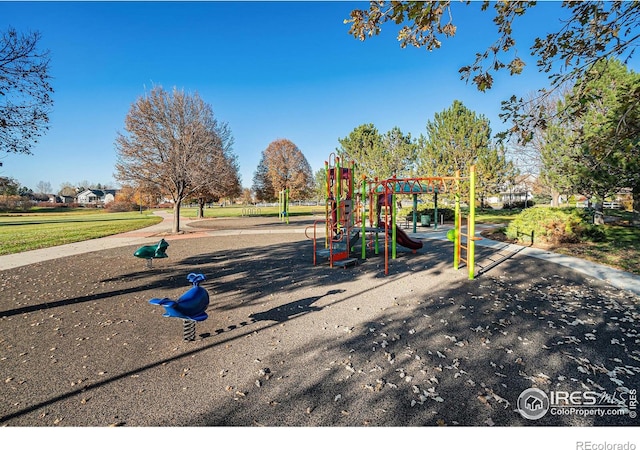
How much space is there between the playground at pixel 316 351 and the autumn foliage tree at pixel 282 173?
43330 mm

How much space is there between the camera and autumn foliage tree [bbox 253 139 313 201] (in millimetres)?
51625

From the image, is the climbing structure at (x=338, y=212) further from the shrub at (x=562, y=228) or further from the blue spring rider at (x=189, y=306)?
the shrub at (x=562, y=228)

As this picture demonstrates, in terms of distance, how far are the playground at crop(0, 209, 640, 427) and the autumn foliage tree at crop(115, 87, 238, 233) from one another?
38.6 ft

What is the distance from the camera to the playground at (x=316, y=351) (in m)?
3.42

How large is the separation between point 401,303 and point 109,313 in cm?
628

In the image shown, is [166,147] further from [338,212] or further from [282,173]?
[282,173]

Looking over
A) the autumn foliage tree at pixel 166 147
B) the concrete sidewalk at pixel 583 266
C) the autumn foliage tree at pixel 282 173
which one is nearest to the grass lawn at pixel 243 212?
the autumn foliage tree at pixel 282 173

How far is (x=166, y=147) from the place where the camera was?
795 inches

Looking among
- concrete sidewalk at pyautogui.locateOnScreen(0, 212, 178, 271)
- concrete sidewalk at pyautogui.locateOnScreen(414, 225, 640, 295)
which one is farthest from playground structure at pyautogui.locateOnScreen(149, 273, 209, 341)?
concrete sidewalk at pyautogui.locateOnScreen(0, 212, 178, 271)

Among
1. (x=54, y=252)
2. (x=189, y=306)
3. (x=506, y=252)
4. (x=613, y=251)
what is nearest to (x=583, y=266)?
(x=506, y=252)

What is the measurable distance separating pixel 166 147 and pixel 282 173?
105 ft

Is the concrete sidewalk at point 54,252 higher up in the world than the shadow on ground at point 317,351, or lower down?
higher up

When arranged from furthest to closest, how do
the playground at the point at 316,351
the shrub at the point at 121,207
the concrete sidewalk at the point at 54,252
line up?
the shrub at the point at 121,207, the concrete sidewalk at the point at 54,252, the playground at the point at 316,351
